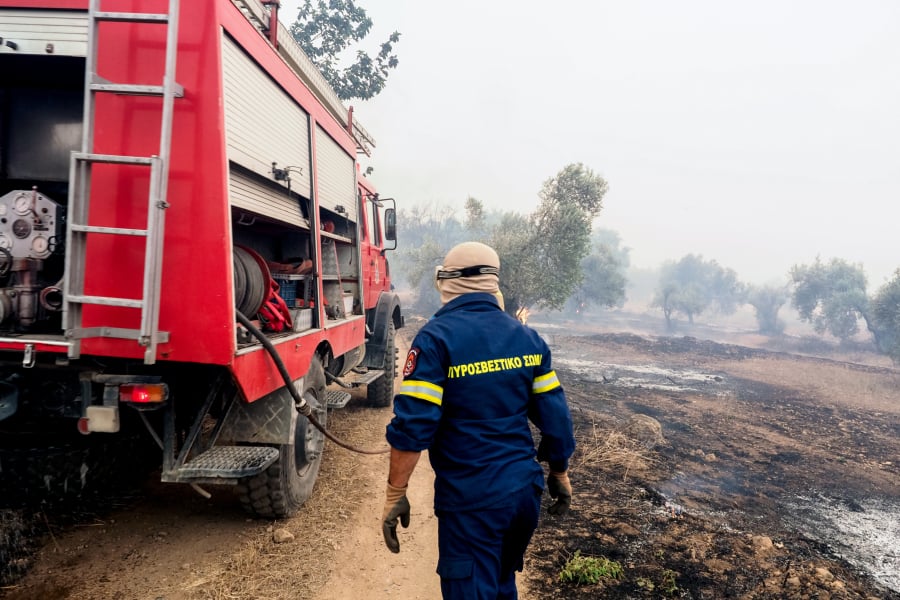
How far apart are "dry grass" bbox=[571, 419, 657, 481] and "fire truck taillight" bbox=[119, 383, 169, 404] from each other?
465cm

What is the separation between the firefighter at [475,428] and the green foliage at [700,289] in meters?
49.2

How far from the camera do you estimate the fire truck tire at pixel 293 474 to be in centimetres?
368

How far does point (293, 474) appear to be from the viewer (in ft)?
A: 12.8

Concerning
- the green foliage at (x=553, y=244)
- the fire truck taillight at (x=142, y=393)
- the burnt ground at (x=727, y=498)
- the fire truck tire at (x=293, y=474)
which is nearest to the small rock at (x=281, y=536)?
the fire truck tire at (x=293, y=474)

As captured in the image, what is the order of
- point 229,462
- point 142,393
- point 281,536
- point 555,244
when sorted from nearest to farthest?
point 142,393
point 229,462
point 281,536
point 555,244

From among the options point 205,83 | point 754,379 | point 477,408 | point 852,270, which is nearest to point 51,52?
point 205,83

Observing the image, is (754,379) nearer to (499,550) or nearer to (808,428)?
(808,428)

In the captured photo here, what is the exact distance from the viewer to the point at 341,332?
518 centimetres

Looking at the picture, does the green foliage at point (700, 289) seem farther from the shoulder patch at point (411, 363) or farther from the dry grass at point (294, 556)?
the shoulder patch at point (411, 363)

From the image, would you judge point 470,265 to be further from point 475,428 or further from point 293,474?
point 293,474

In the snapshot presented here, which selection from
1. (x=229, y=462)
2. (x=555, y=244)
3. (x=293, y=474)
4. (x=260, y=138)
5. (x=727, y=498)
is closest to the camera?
(x=229, y=462)

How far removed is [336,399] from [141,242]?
8.85 feet

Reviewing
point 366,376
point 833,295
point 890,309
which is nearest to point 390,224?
point 366,376

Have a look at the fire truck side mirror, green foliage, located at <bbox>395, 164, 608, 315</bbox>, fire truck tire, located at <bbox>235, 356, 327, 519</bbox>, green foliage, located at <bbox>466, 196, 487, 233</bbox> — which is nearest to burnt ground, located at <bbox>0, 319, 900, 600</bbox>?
fire truck tire, located at <bbox>235, 356, 327, 519</bbox>
